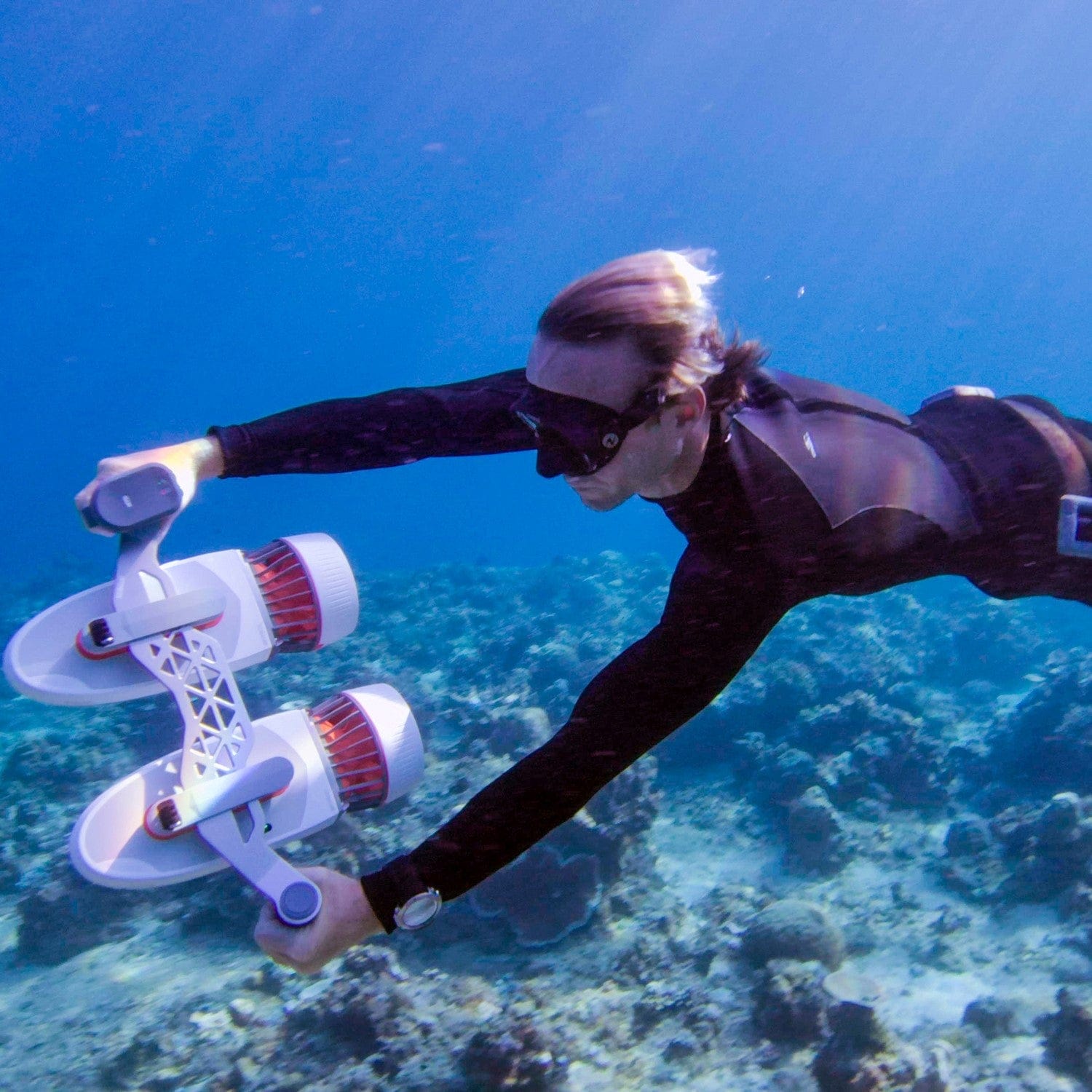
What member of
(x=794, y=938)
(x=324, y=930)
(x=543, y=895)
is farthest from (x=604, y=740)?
(x=543, y=895)

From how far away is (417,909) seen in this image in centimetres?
187

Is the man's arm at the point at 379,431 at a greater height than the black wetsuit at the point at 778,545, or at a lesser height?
greater

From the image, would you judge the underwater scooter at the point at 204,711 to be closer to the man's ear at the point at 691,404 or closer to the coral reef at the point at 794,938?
the man's ear at the point at 691,404

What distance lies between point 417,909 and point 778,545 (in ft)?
4.19

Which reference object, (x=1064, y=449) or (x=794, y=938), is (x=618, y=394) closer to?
(x=1064, y=449)

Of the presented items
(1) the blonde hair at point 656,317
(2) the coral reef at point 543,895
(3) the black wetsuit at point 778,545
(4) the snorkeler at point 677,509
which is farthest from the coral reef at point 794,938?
(1) the blonde hair at point 656,317

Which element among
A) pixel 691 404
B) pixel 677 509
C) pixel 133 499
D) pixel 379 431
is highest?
pixel 379 431

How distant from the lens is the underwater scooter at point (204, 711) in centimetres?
212

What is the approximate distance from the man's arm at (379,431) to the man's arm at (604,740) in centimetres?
122

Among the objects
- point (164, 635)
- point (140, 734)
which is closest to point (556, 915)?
point (164, 635)

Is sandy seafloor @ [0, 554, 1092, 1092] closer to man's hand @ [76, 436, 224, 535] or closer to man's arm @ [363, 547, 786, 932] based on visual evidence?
man's arm @ [363, 547, 786, 932]

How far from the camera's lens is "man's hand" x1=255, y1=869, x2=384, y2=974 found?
183 cm

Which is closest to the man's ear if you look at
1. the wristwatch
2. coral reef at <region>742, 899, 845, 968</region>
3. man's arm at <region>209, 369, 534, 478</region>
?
man's arm at <region>209, 369, 534, 478</region>

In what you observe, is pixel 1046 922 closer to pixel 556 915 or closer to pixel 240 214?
pixel 556 915
